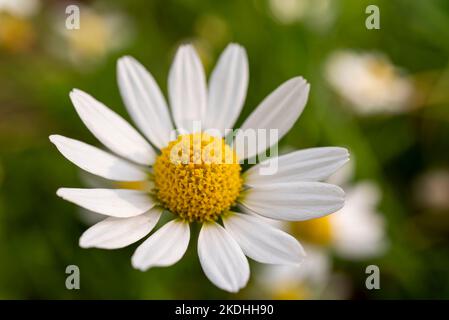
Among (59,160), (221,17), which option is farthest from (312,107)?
(59,160)

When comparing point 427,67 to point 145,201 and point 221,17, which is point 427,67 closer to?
point 221,17

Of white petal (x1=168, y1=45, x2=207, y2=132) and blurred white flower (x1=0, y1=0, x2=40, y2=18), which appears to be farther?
blurred white flower (x1=0, y1=0, x2=40, y2=18)

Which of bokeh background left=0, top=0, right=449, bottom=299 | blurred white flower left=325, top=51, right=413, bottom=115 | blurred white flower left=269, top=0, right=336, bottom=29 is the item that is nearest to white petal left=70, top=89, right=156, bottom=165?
bokeh background left=0, top=0, right=449, bottom=299

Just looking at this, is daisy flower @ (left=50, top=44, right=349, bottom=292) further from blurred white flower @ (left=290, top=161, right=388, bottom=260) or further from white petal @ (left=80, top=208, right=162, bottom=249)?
blurred white flower @ (left=290, top=161, right=388, bottom=260)

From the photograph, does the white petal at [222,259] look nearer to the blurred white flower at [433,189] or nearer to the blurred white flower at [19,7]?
the blurred white flower at [433,189]

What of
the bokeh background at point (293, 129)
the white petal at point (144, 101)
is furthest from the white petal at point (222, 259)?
the bokeh background at point (293, 129)

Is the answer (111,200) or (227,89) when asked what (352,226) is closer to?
(227,89)
